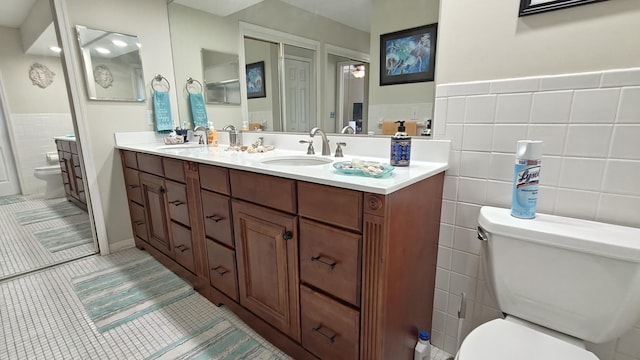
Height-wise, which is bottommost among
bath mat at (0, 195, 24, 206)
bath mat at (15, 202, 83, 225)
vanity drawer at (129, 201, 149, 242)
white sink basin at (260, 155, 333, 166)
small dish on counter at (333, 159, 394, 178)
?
bath mat at (15, 202, 83, 225)

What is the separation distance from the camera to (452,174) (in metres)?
1.18

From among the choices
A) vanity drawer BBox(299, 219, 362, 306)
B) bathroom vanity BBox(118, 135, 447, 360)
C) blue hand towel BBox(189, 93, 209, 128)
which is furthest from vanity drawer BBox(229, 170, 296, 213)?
blue hand towel BBox(189, 93, 209, 128)

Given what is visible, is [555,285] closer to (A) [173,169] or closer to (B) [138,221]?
(A) [173,169]

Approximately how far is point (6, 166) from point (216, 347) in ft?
14.9

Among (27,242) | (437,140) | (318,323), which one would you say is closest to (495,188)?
(437,140)

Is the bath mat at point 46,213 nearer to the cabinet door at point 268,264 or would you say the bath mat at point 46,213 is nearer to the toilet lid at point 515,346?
the cabinet door at point 268,264

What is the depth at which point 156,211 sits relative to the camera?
1968 millimetres

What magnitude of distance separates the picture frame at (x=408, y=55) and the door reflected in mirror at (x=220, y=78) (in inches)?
50.4

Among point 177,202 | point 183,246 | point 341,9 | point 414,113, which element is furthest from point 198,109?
point 414,113

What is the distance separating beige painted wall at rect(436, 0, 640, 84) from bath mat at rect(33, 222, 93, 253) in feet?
10.3

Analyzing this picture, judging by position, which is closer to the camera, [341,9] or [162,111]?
[341,9]

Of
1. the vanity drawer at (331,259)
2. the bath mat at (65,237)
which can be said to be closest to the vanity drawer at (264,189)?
the vanity drawer at (331,259)

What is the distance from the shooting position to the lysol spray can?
0.89 metres

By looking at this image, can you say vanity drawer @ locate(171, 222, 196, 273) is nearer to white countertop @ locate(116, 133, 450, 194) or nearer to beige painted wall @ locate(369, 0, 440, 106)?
white countertop @ locate(116, 133, 450, 194)
